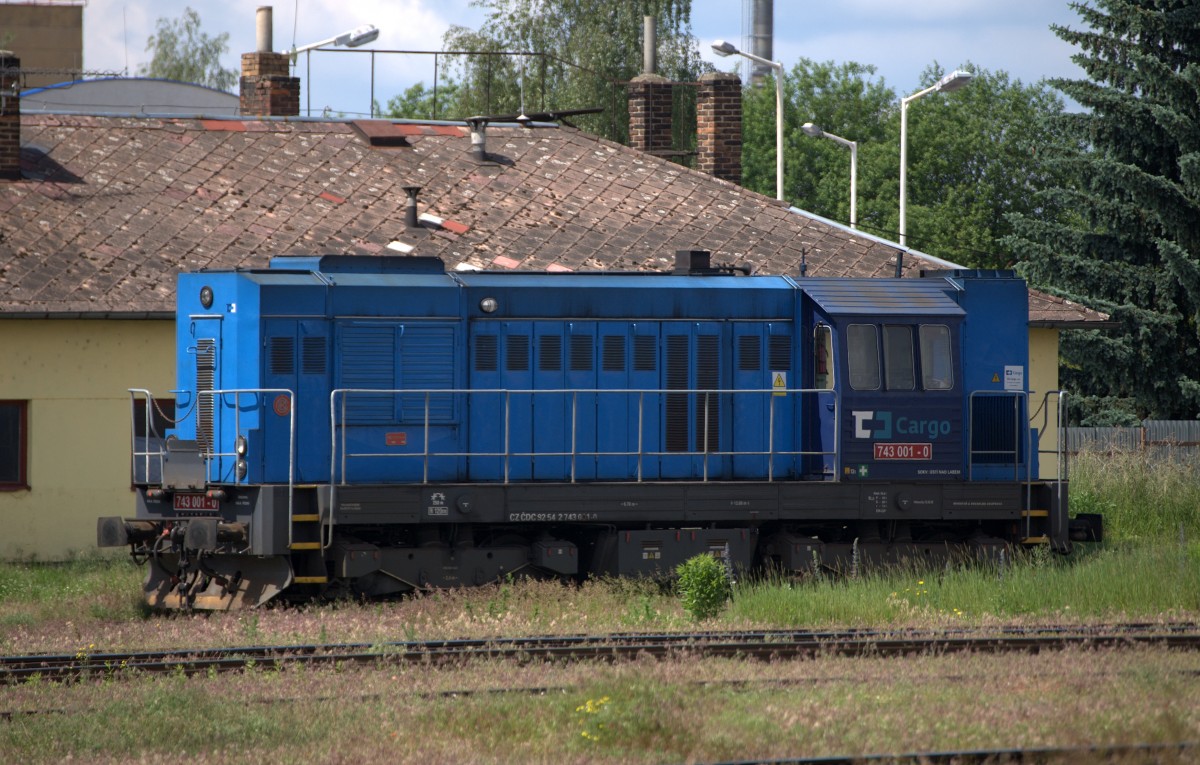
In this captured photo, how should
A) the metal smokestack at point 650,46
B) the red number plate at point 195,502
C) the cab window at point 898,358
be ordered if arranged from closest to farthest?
the red number plate at point 195,502
the cab window at point 898,358
the metal smokestack at point 650,46

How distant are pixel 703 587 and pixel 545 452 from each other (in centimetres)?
254

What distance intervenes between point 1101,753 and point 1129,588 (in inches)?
253

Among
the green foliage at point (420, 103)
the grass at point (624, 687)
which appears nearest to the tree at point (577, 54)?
the green foliage at point (420, 103)

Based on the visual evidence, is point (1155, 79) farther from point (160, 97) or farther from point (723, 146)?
point (160, 97)

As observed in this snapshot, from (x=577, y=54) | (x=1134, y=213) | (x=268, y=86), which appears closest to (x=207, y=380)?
(x=268, y=86)

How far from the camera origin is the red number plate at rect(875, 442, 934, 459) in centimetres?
1500

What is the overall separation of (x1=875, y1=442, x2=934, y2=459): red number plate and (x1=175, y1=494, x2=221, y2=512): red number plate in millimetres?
6513

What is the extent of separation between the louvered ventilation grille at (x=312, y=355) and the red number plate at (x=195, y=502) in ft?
4.86

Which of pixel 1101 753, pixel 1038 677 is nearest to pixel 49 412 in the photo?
pixel 1038 677

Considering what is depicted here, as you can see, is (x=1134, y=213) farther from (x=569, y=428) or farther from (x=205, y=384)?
(x=205, y=384)

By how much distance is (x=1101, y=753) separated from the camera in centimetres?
765

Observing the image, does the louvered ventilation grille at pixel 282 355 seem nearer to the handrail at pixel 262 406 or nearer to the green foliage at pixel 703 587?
the handrail at pixel 262 406

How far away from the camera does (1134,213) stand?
27.6 meters

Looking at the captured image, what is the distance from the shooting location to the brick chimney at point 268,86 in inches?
973
